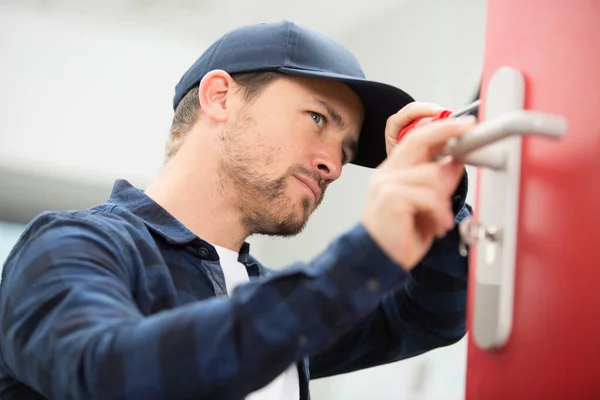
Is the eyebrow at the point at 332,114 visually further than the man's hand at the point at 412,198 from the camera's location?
Yes

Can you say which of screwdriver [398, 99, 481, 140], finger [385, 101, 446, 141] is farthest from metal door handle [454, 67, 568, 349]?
finger [385, 101, 446, 141]

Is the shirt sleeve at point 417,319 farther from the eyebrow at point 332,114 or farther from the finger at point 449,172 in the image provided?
the finger at point 449,172

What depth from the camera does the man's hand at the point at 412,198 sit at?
509 millimetres

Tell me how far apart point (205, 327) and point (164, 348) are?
1.3 inches

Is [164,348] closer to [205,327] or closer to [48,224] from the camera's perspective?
[205,327]

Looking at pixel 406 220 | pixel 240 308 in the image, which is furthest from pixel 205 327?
pixel 406 220

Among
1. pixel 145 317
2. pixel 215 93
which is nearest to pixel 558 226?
pixel 145 317

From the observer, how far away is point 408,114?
874mm

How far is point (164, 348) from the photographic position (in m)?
0.53

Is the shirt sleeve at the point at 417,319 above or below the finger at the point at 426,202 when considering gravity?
below

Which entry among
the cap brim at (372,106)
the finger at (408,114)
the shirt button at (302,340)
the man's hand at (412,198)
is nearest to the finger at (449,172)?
the man's hand at (412,198)

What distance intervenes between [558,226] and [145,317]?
1.13 ft

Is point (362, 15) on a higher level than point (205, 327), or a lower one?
higher

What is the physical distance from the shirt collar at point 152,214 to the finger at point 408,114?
0.26 m
